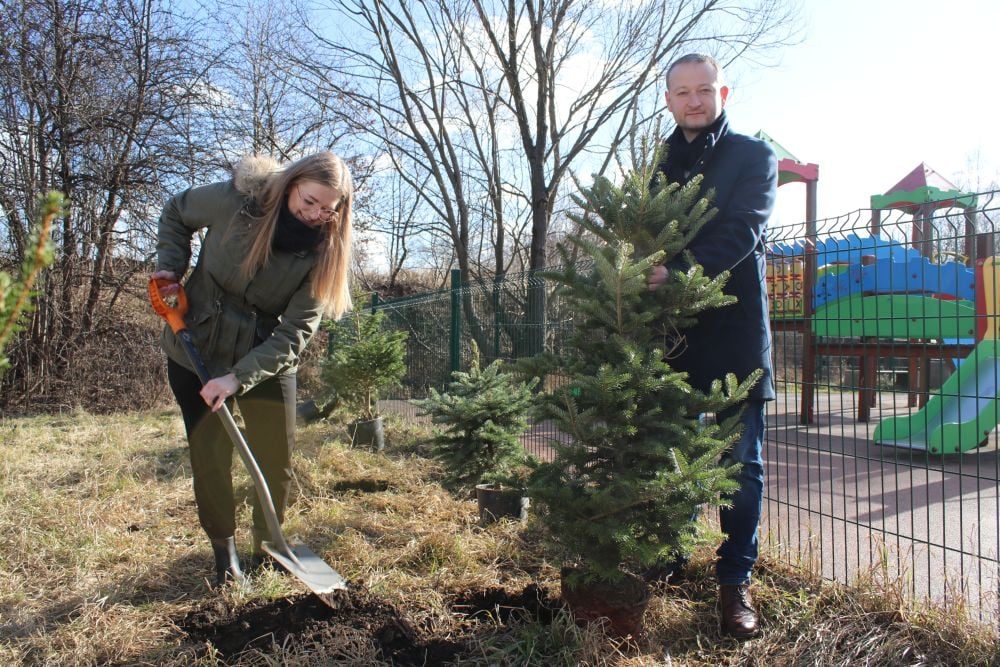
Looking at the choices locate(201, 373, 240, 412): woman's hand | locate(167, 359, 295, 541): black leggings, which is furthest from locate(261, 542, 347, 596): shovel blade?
locate(201, 373, 240, 412): woman's hand

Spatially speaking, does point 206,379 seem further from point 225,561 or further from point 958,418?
point 958,418

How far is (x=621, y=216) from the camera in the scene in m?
2.27

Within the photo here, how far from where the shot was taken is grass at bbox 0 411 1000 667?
2166 millimetres

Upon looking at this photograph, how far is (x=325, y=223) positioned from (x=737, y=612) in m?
2.16

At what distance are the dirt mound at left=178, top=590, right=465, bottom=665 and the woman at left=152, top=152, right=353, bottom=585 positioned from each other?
0.40 metres

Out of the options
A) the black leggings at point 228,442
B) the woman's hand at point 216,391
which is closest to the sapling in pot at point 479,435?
the black leggings at point 228,442

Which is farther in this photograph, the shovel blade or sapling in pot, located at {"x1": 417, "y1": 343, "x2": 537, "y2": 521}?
sapling in pot, located at {"x1": 417, "y1": 343, "x2": 537, "y2": 521}

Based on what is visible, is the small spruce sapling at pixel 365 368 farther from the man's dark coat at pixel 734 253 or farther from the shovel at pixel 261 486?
the man's dark coat at pixel 734 253

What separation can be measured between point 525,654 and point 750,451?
106cm

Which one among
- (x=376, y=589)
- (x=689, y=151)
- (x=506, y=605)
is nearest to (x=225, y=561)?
(x=376, y=589)

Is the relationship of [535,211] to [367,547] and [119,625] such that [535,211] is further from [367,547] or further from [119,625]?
[119,625]

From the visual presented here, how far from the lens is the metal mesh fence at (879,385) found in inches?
108

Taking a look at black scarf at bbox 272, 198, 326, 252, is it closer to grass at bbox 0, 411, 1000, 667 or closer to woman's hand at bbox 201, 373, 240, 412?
woman's hand at bbox 201, 373, 240, 412

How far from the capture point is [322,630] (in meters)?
2.27
